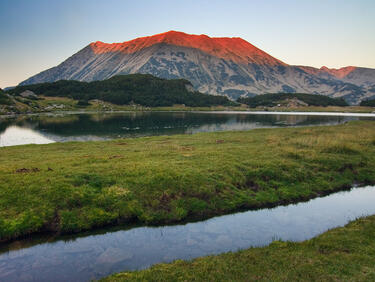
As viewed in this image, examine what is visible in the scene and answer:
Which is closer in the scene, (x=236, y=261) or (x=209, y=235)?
(x=236, y=261)

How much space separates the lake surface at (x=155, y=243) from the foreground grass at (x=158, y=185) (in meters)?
1.60

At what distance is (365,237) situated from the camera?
16.7 metres

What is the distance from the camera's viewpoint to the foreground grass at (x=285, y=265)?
1262 cm

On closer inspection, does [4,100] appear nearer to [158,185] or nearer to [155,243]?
[158,185]

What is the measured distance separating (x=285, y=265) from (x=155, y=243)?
8.46 meters

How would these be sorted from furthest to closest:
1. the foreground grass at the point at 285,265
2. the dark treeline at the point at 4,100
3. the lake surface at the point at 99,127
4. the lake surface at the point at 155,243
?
the dark treeline at the point at 4,100 < the lake surface at the point at 99,127 < the lake surface at the point at 155,243 < the foreground grass at the point at 285,265

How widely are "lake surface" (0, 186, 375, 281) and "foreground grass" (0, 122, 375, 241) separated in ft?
5.25

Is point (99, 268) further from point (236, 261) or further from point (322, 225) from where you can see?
point (322, 225)

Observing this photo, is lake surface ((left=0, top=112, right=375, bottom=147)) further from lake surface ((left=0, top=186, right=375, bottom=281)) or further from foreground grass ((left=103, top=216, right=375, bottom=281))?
foreground grass ((left=103, top=216, right=375, bottom=281))

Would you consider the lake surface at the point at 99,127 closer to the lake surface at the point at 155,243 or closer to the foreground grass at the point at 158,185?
the foreground grass at the point at 158,185

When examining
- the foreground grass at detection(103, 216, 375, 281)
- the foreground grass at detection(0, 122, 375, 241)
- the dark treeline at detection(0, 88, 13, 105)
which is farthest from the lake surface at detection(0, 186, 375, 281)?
the dark treeline at detection(0, 88, 13, 105)

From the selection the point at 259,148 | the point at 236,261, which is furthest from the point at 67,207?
the point at 259,148

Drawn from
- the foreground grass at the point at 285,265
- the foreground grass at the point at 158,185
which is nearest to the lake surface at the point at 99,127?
the foreground grass at the point at 158,185

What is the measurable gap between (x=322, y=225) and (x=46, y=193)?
2288cm
